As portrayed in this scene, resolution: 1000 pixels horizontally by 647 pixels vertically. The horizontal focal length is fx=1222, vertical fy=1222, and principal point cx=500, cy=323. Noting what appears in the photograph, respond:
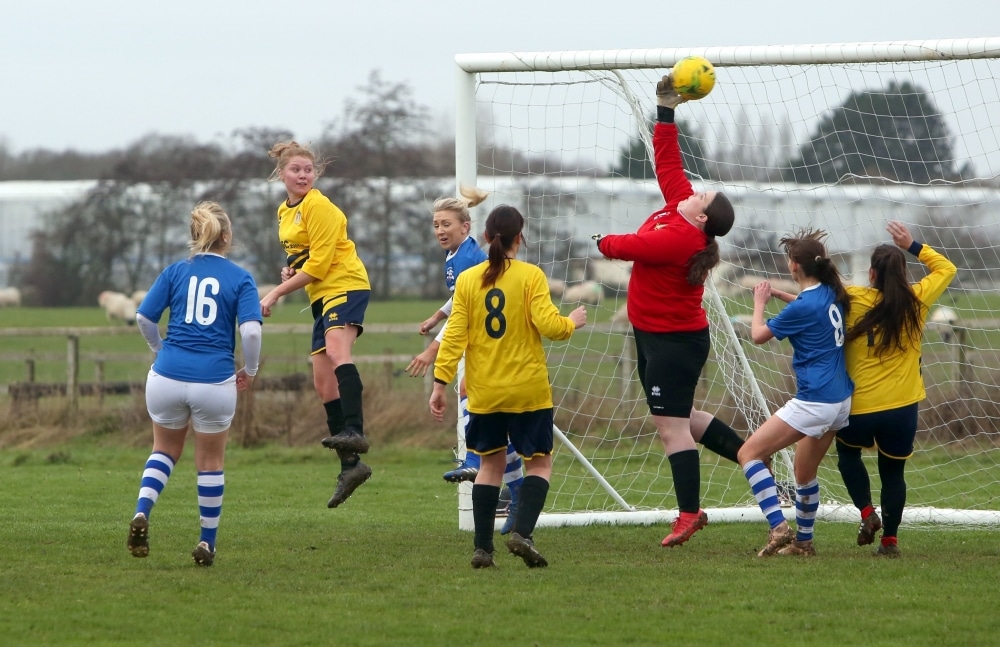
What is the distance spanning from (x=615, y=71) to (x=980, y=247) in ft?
10.6

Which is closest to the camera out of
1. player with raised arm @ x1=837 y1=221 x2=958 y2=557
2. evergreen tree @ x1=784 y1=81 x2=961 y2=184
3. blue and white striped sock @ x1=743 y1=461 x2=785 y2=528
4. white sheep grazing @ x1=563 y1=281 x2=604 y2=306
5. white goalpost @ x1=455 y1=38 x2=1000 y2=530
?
player with raised arm @ x1=837 y1=221 x2=958 y2=557

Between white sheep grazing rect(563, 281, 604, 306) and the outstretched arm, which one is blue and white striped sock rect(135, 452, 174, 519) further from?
white sheep grazing rect(563, 281, 604, 306)

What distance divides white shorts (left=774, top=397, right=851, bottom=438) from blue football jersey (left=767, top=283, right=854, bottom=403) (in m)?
0.03

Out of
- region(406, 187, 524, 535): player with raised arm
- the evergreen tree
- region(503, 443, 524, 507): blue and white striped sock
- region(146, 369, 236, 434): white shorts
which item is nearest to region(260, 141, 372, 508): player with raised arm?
region(406, 187, 524, 535): player with raised arm

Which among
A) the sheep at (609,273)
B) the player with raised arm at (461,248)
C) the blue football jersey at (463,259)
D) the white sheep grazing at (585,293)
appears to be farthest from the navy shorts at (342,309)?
the white sheep grazing at (585,293)

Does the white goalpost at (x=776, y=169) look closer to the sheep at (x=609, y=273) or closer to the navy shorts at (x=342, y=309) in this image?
the sheep at (x=609, y=273)

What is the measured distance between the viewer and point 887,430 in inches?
270

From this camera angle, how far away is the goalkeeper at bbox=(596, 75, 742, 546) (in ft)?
22.6

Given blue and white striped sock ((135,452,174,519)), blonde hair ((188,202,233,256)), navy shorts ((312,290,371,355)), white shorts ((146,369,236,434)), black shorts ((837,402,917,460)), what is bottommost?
blue and white striped sock ((135,452,174,519))

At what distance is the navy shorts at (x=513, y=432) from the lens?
21.6ft

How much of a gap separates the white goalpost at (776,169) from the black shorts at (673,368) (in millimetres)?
1828

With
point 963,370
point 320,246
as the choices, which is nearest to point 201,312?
point 320,246

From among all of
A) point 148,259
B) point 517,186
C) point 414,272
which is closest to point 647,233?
point 517,186

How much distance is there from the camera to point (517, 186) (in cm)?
1023
